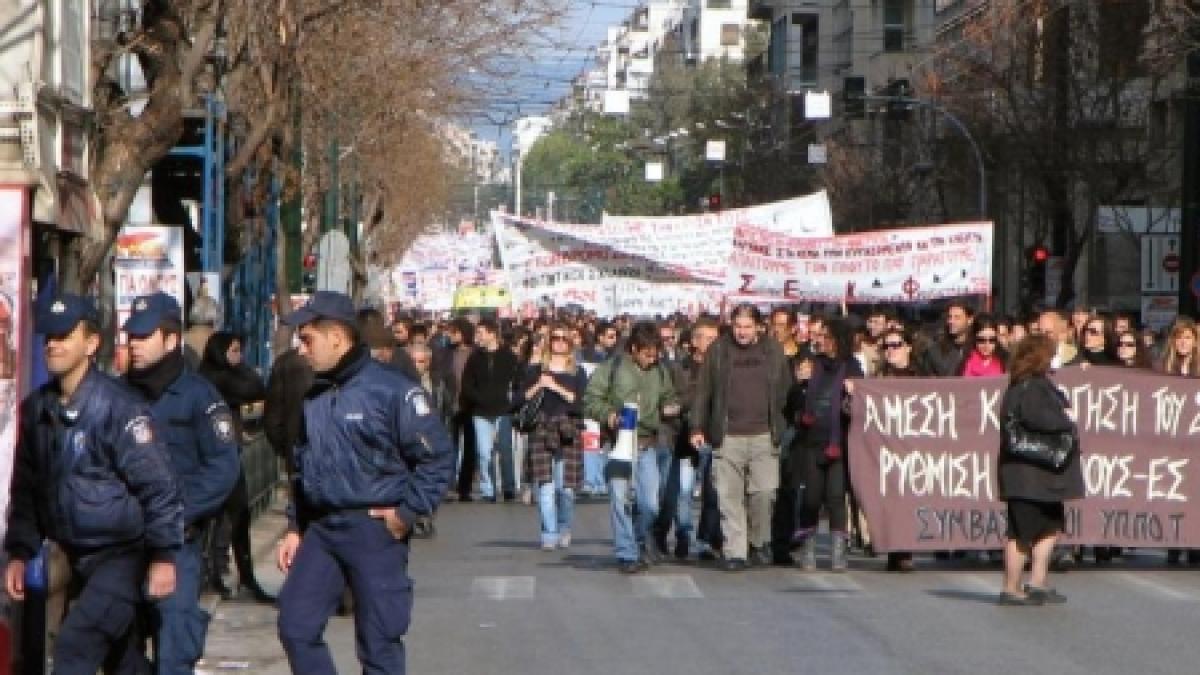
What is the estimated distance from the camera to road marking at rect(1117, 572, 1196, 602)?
53.3 feet

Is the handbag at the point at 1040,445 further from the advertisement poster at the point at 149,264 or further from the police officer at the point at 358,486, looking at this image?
the advertisement poster at the point at 149,264

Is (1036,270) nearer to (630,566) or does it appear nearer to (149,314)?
(630,566)

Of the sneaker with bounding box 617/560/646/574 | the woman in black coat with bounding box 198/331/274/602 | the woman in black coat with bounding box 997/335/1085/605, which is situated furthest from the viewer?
the sneaker with bounding box 617/560/646/574

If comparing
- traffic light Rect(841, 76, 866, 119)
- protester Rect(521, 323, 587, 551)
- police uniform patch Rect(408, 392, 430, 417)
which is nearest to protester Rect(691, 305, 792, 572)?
protester Rect(521, 323, 587, 551)

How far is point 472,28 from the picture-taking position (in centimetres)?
3162

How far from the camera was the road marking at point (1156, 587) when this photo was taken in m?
16.2

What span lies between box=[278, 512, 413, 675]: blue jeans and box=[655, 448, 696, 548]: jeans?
29.2 feet

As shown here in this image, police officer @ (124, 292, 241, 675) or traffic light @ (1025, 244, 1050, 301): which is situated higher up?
traffic light @ (1025, 244, 1050, 301)

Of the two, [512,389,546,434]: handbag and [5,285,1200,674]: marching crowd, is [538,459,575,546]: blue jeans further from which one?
[512,389,546,434]: handbag

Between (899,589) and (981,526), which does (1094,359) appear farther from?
(899,589)

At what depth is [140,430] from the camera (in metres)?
9.36


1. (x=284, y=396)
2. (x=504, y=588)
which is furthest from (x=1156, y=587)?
(x=284, y=396)

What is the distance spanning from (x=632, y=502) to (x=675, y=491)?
17.0 inches

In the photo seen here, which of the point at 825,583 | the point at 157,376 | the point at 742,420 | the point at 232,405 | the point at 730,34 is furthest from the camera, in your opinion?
the point at 730,34
